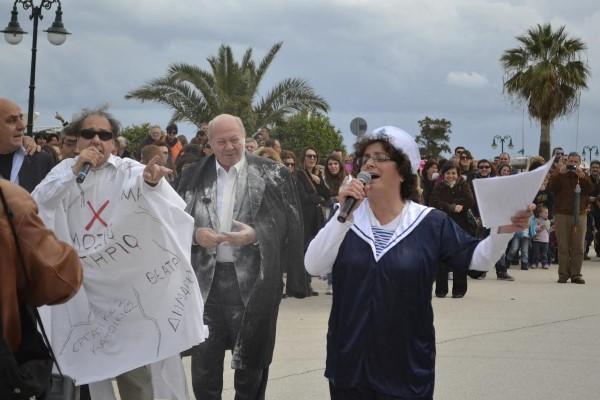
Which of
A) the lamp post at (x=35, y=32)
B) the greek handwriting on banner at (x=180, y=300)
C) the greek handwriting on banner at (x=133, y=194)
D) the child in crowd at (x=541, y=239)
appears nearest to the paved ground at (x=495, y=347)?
the greek handwriting on banner at (x=180, y=300)

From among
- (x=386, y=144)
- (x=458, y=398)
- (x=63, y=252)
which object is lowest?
(x=458, y=398)

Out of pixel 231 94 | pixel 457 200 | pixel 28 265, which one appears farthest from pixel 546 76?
pixel 28 265

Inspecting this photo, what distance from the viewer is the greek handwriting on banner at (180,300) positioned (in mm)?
5676

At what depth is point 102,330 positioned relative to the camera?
5.57 metres

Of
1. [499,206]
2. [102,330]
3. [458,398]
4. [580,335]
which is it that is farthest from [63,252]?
[580,335]

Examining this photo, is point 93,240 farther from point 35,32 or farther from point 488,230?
point 35,32

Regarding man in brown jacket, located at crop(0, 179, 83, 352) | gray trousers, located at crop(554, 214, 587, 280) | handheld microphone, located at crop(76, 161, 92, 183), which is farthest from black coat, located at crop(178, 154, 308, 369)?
gray trousers, located at crop(554, 214, 587, 280)

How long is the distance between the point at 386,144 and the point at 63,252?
5.74 ft

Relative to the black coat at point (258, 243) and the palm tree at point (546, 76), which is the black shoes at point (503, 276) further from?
the palm tree at point (546, 76)

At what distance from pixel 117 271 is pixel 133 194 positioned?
421mm

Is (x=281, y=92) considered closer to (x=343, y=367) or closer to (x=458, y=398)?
(x=458, y=398)

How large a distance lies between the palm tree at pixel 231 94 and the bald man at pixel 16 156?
2266 centimetres

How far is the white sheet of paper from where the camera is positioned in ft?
13.3

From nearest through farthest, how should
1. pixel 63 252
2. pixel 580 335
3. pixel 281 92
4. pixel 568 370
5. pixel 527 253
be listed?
pixel 63 252 < pixel 568 370 < pixel 580 335 < pixel 527 253 < pixel 281 92
